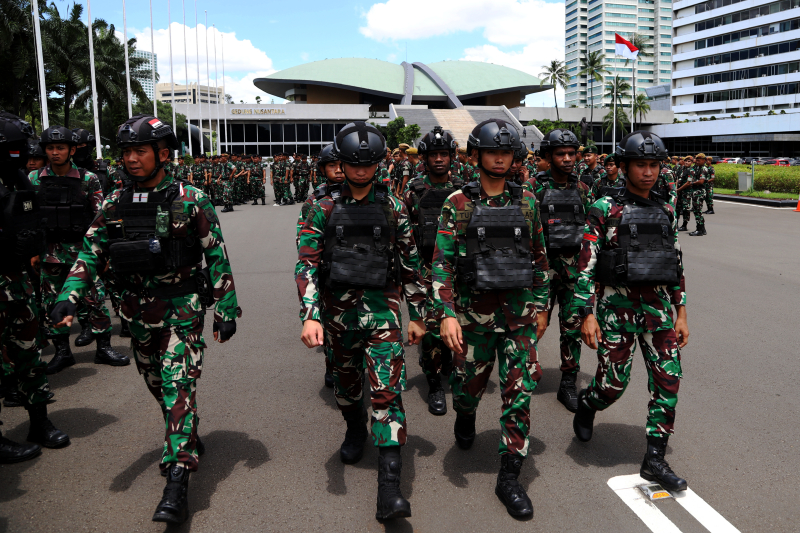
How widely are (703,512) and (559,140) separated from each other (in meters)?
2.91

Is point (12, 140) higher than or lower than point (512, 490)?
higher

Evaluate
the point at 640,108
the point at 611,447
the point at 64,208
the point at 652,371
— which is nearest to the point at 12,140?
the point at 64,208

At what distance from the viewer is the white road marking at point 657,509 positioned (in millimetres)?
3094

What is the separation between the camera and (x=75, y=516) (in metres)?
3.31

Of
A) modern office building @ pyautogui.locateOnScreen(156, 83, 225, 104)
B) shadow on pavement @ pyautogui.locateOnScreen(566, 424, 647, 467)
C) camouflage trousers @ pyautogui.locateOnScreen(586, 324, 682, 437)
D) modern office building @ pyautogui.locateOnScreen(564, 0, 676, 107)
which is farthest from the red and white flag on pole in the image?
modern office building @ pyautogui.locateOnScreen(564, 0, 676, 107)

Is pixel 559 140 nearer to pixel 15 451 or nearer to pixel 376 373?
pixel 376 373

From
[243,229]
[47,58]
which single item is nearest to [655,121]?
[47,58]

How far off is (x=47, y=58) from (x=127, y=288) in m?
44.0

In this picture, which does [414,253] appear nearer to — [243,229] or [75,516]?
[75,516]

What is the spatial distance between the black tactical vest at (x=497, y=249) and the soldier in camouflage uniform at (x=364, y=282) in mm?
383

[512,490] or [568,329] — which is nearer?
[512,490]

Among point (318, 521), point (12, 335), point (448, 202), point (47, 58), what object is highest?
point (47, 58)

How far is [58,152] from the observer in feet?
19.0

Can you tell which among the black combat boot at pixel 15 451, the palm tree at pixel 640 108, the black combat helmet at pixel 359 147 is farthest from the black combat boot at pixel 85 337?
the palm tree at pixel 640 108
